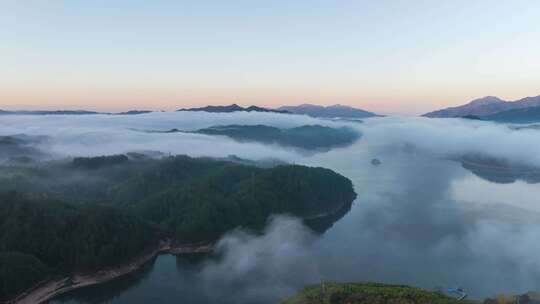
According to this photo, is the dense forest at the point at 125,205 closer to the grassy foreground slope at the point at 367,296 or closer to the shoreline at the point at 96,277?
the shoreline at the point at 96,277

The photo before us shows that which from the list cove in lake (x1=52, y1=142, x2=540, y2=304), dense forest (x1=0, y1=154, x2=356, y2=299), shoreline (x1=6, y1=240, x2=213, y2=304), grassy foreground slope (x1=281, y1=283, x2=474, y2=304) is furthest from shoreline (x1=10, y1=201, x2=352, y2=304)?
grassy foreground slope (x1=281, y1=283, x2=474, y2=304)

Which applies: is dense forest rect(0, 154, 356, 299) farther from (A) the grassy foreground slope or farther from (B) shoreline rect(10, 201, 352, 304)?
(A) the grassy foreground slope

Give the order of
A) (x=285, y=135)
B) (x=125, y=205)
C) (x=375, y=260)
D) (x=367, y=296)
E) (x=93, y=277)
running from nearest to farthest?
(x=367, y=296)
(x=93, y=277)
(x=375, y=260)
(x=125, y=205)
(x=285, y=135)

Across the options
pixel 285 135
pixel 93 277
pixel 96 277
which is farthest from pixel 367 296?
pixel 285 135

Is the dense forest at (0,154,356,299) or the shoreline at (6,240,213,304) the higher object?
the dense forest at (0,154,356,299)

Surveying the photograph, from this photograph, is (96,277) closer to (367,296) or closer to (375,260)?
(367,296)

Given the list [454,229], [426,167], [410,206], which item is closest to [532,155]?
[426,167]
